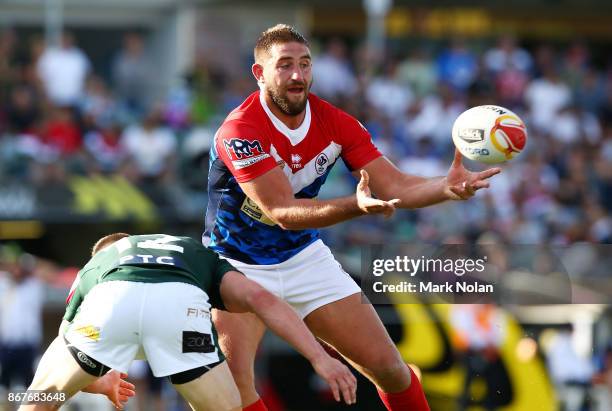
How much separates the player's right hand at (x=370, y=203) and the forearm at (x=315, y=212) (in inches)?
3.6

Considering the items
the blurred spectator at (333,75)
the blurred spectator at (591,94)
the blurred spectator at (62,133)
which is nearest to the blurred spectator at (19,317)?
the blurred spectator at (62,133)

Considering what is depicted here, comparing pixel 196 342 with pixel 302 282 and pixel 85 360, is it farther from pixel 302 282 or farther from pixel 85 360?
pixel 302 282

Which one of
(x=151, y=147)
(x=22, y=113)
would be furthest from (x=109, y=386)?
(x=22, y=113)

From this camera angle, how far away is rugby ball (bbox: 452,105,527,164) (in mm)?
6625

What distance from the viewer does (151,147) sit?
15.4 metres

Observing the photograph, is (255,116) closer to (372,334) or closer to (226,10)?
(372,334)

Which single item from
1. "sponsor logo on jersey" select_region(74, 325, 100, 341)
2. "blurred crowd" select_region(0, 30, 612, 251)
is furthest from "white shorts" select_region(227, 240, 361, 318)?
"blurred crowd" select_region(0, 30, 612, 251)

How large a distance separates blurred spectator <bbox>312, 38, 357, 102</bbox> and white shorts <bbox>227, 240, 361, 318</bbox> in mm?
10791

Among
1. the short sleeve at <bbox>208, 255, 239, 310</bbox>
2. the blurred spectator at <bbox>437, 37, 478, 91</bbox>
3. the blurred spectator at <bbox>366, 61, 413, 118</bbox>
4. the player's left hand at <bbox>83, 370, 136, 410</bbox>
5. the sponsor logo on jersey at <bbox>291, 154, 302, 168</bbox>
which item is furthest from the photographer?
the blurred spectator at <bbox>437, 37, 478, 91</bbox>

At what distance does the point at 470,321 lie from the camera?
11.4 m

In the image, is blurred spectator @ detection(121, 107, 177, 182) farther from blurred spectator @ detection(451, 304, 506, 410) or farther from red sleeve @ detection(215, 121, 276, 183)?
red sleeve @ detection(215, 121, 276, 183)

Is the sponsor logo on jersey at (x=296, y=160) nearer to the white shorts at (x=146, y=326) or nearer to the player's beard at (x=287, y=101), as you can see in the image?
the player's beard at (x=287, y=101)

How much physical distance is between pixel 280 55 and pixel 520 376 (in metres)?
5.62

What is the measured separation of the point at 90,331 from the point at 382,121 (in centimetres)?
1161
